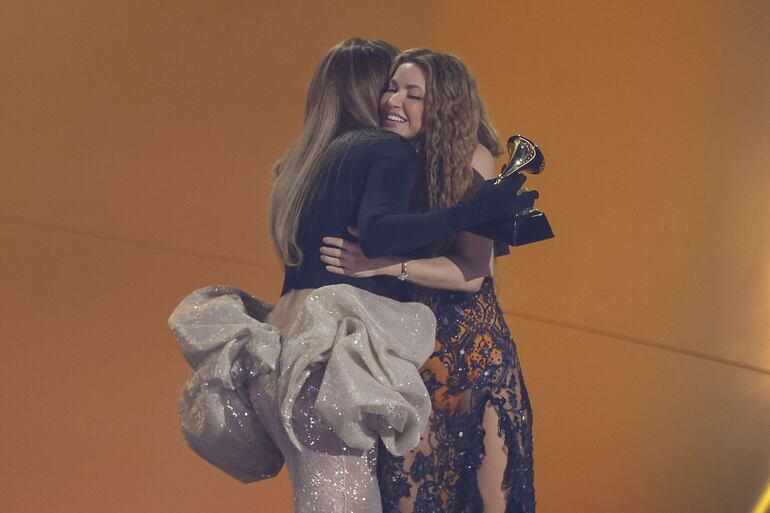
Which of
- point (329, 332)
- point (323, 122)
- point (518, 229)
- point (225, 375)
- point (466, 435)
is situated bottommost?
point (466, 435)

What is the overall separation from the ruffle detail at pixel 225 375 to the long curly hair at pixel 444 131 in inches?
19.7

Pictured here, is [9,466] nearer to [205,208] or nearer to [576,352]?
[205,208]

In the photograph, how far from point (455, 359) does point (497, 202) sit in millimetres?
389

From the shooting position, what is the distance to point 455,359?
8.41 feet

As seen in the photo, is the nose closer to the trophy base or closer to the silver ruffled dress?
the trophy base

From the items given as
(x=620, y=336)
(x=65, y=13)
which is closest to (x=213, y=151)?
(x=65, y=13)

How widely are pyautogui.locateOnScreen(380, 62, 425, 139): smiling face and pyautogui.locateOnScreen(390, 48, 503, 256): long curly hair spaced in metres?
0.02

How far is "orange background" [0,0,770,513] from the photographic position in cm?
407

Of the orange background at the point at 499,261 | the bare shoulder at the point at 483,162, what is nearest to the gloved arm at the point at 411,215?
the bare shoulder at the point at 483,162

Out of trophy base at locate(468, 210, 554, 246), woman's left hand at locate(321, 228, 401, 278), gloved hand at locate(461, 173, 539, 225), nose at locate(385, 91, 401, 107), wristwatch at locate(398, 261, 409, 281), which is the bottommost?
wristwatch at locate(398, 261, 409, 281)

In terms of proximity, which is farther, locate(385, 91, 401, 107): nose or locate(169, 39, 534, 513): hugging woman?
locate(385, 91, 401, 107): nose

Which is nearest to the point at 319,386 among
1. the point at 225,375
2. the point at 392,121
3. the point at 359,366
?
the point at 359,366

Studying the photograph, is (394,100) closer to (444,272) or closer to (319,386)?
(444,272)

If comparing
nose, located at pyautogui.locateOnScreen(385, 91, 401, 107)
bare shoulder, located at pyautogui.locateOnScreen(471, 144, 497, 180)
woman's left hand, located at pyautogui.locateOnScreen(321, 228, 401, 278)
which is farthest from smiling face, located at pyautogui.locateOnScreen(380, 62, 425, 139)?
woman's left hand, located at pyautogui.locateOnScreen(321, 228, 401, 278)
